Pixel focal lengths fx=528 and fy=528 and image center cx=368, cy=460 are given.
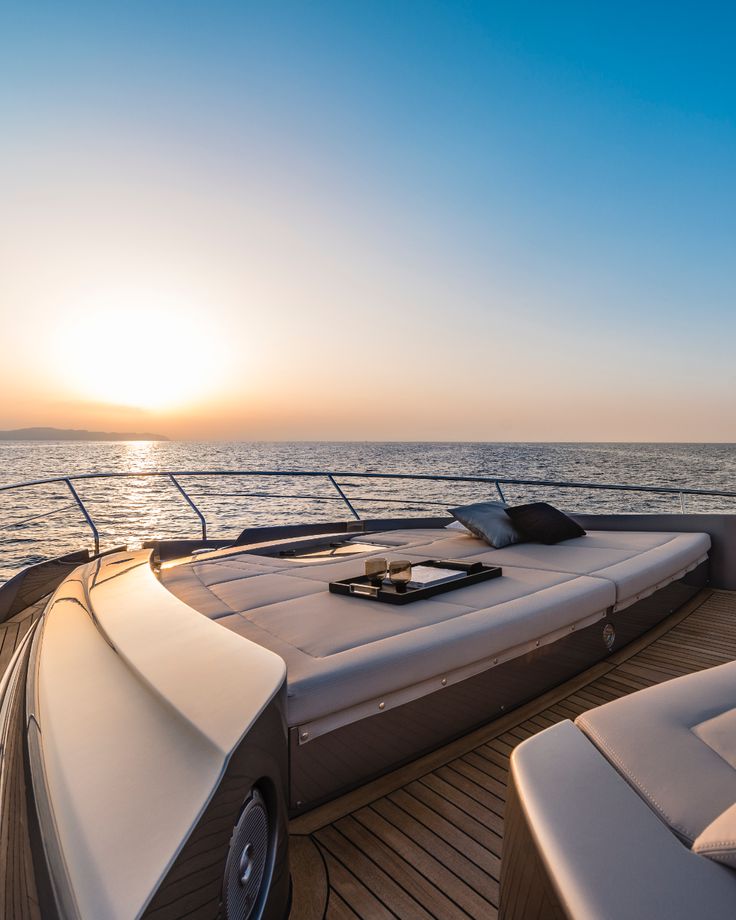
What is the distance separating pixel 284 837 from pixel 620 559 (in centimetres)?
197

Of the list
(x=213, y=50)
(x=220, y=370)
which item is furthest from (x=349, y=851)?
(x=220, y=370)

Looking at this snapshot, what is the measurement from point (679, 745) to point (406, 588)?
945 millimetres

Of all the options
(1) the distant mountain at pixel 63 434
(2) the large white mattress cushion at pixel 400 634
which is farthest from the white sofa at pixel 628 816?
(1) the distant mountain at pixel 63 434

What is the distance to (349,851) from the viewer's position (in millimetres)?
1069

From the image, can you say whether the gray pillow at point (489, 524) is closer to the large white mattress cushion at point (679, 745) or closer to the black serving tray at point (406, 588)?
the black serving tray at point (406, 588)

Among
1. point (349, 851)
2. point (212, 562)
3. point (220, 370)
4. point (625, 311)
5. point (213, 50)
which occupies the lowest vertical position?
point (349, 851)

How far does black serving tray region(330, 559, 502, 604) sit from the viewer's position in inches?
65.0

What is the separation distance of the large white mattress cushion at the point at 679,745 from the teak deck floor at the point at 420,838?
40 cm

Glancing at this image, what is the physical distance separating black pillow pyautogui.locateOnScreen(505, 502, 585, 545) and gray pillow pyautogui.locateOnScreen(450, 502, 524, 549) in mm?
42

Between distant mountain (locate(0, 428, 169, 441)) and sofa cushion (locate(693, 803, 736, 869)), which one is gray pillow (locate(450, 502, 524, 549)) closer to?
sofa cushion (locate(693, 803, 736, 869))

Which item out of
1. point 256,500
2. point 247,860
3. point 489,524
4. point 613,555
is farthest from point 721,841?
point 256,500

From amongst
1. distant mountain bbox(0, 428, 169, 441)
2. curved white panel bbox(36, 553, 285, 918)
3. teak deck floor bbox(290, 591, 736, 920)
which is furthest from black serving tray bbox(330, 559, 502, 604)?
distant mountain bbox(0, 428, 169, 441)

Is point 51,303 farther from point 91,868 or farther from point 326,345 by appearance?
point 91,868

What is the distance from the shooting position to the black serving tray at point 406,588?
165 centimetres
